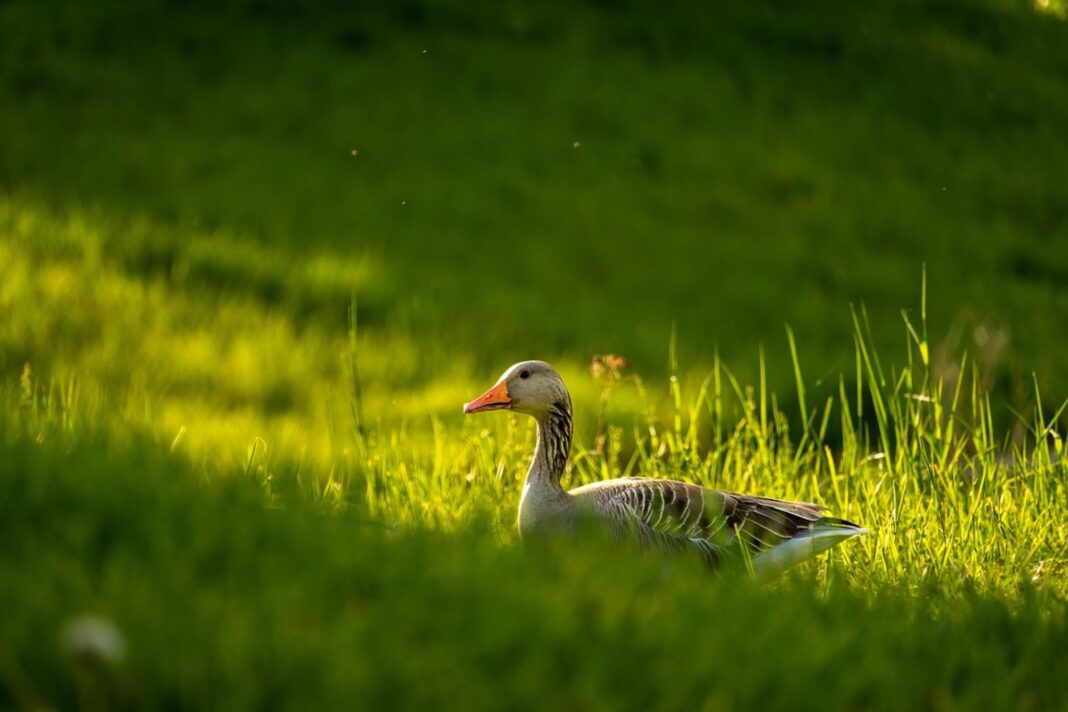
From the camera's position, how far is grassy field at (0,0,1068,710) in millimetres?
3133

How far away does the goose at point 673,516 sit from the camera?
494 cm

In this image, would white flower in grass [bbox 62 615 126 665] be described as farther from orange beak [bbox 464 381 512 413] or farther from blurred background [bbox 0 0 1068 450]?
blurred background [bbox 0 0 1068 450]

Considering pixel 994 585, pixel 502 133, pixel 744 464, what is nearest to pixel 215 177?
pixel 502 133

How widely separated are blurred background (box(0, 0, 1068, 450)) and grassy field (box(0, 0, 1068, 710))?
0.05 m

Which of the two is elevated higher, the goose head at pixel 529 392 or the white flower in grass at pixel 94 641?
the white flower in grass at pixel 94 641

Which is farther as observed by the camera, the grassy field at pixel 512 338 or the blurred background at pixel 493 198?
the blurred background at pixel 493 198

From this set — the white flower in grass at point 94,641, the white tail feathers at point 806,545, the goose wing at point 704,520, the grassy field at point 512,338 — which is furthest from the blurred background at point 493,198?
→ the white flower in grass at point 94,641

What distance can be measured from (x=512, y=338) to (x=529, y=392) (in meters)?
3.67

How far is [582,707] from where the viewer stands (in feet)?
9.48

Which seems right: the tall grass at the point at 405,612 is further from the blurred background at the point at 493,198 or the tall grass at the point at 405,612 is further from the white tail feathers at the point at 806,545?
the blurred background at the point at 493,198

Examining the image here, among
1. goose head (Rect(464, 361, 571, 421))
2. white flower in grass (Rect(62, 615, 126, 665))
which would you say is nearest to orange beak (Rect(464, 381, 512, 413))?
goose head (Rect(464, 361, 571, 421))

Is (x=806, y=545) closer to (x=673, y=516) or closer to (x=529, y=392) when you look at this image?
(x=673, y=516)

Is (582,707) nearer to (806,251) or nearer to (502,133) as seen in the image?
(806,251)

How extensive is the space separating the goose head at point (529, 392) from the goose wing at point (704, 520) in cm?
44
